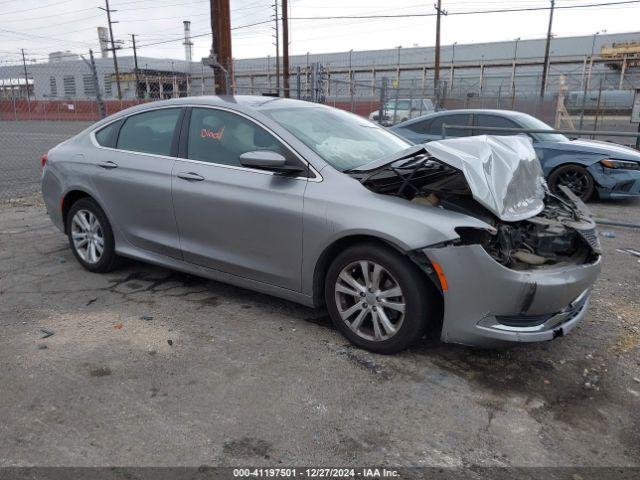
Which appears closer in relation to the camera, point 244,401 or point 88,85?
point 244,401

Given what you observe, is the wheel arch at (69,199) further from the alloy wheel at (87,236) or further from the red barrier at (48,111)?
the red barrier at (48,111)

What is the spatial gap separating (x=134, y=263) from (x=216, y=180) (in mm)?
1816

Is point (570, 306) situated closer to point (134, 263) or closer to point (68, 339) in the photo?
point (68, 339)

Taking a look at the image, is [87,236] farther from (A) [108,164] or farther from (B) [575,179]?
(B) [575,179]

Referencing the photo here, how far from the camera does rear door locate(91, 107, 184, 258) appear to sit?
4250mm

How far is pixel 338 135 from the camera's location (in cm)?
407

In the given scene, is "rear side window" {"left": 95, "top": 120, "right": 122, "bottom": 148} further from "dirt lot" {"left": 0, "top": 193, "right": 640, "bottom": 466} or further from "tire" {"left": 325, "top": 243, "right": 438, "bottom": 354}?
"tire" {"left": 325, "top": 243, "right": 438, "bottom": 354}

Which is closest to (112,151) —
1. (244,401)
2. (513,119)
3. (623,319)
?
(244,401)

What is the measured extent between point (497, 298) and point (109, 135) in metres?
3.68

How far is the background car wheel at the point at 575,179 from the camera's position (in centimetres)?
816

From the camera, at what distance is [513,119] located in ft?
28.8

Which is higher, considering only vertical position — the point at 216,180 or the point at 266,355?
the point at 216,180

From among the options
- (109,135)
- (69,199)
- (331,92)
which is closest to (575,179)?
(109,135)

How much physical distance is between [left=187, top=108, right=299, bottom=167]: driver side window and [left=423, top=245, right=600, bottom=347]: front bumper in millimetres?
1529
